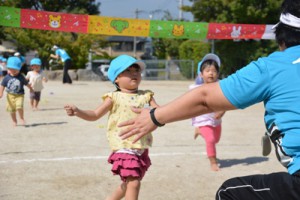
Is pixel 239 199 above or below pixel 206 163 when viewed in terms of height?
above

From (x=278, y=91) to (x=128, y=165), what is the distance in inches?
76.5

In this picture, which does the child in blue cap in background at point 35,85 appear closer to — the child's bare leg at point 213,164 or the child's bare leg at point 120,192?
the child's bare leg at point 213,164

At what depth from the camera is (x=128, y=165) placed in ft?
12.2

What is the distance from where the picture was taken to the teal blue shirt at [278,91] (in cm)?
202

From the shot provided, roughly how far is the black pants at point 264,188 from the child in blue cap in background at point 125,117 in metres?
1.48

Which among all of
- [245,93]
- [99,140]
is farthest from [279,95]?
[99,140]

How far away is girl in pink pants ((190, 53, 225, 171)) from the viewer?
5.59 metres

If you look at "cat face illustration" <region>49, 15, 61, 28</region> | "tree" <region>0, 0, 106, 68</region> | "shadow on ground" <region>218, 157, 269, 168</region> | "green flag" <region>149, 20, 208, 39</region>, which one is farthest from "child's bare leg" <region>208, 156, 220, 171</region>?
"tree" <region>0, 0, 106, 68</region>

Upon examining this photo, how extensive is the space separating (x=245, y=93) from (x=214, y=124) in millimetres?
3737

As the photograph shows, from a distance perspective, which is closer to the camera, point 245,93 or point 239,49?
point 245,93

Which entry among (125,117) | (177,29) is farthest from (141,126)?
(177,29)

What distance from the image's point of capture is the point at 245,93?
2.05 metres

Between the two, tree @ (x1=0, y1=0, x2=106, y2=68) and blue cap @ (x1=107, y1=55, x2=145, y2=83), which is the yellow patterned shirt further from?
tree @ (x1=0, y1=0, x2=106, y2=68)

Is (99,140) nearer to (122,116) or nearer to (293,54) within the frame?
(122,116)
